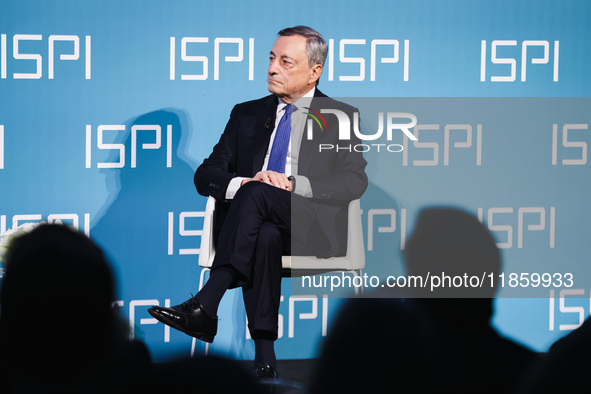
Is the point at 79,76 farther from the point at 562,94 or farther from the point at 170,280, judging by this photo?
the point at 562,94

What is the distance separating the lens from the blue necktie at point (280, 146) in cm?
318

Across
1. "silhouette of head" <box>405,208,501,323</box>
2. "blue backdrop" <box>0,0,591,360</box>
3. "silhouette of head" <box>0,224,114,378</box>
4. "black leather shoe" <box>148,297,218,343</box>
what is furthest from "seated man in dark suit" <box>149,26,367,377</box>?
"silhouette of head" <box>0,224,114,378</box>

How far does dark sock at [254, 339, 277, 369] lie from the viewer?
2615mm

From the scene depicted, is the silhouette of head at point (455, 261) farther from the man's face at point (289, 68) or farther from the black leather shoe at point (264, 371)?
the black leather shoe at point (264, 371)

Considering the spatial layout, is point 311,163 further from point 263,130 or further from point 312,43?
point 312,43

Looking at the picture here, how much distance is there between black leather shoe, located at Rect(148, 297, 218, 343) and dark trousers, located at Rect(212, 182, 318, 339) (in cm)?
17

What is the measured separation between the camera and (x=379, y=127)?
3.71 m

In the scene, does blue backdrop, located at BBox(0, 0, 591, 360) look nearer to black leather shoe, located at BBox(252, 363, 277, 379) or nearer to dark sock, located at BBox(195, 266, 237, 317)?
dark sock, located at BBox(195, 266, 237, 317)

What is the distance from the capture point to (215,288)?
2.64 meters

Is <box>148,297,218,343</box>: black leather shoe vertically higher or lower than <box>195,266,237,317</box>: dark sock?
lower

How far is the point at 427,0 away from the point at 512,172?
A: 3.36 ft

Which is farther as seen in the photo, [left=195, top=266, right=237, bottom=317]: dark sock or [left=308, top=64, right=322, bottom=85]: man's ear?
[left=308, top=64, right=322, bottom=85]: man's ear

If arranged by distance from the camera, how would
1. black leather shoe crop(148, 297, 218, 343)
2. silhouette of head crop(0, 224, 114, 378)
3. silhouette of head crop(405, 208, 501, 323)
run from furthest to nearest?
silhouette of head crop(405, 208, 501, 323) → black leather shoe crop(148, 297, 218, 343) → silhouette of head crop(0, 224, 114, 378)

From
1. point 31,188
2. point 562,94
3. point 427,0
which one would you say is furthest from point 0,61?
point 562,94
